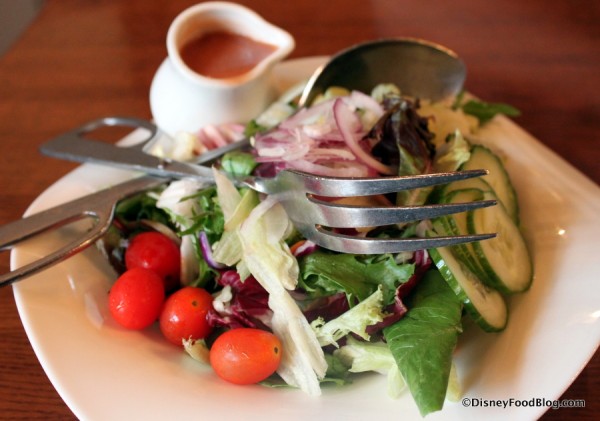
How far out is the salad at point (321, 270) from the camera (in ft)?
4.56

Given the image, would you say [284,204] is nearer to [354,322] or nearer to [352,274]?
[352,274]

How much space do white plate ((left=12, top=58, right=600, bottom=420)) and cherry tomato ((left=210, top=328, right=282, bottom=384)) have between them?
4cm

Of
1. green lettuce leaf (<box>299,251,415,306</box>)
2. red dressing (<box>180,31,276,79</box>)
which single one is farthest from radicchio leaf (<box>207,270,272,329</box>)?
red dressing (<box>180,31,276,79</box>)

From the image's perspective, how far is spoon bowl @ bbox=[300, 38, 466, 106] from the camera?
2.16 meters

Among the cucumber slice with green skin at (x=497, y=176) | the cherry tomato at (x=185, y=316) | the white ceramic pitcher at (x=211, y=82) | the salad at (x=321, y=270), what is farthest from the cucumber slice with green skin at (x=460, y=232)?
the white ceramic pitcher at (x=211, y=82)

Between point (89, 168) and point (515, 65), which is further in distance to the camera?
point (515, 65)

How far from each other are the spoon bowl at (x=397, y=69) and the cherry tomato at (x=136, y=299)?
932 mm

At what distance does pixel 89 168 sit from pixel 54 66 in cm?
120

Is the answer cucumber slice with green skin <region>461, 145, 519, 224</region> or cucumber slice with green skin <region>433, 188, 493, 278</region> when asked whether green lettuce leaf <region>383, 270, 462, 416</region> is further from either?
cucumber slice with green skin <region>461, 145, 519, 224</region>

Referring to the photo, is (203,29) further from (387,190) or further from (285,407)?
(285,407)

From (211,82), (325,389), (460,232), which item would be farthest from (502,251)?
(211,82)

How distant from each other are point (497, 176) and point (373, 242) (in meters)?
0.56

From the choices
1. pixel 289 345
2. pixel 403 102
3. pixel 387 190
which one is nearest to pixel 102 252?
pixel 289 345

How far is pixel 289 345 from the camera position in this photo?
1.48 metres
